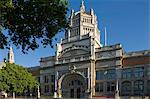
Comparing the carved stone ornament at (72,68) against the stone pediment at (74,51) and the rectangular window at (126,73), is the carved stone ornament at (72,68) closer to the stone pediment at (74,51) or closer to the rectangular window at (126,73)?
the stone pediment at (74,51)

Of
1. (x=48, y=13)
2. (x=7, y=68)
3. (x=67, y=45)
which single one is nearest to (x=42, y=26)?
(x=48, y=13)

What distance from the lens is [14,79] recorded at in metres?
55.4

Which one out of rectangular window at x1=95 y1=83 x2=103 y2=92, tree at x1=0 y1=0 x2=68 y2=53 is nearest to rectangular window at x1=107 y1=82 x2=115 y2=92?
rectangular window at x1=95 y1=83 x2=103 y2=92

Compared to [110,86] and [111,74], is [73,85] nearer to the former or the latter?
[110,86]

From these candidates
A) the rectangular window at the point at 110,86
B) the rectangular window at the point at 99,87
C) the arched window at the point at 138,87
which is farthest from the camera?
the rectangular window at the point at 99,87

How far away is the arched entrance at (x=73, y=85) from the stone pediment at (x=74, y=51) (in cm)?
384

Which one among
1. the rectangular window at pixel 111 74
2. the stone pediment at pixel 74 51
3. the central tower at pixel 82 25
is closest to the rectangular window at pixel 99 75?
the rectangular window at pixel 111 74

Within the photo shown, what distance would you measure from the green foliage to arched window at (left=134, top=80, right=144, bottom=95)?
61.0 ft

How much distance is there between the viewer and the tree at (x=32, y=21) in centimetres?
1639

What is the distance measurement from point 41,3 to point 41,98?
44.2 metres

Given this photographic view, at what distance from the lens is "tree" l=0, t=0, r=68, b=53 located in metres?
16.4

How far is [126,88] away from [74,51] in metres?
12.9

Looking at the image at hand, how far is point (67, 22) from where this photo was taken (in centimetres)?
1805

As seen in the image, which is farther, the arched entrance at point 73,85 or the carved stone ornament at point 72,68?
the carved stone ornament at point 72,68
